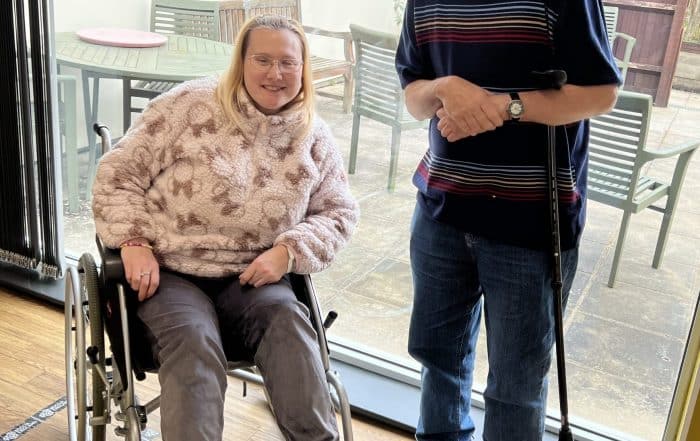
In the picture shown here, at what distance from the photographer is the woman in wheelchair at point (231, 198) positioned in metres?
1.75

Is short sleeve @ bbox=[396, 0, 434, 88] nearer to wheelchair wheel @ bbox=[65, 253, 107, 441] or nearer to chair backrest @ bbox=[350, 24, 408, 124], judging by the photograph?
chair backrest @ bbox=[350, 24, 408, 124]

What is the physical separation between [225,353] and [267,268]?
206mm

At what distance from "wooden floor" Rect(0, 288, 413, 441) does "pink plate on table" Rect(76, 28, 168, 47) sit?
3.17 ft

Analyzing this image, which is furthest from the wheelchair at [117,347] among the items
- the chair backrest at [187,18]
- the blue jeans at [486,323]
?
the chair backrest at [187,18]

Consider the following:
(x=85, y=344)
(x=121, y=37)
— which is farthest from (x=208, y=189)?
(x=121, y=37)

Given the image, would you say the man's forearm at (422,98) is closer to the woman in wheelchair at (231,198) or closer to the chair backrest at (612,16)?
the woman in wheelchair at (231,198)

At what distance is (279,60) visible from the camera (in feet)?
5.87

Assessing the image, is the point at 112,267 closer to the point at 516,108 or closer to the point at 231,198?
the point at 231,198

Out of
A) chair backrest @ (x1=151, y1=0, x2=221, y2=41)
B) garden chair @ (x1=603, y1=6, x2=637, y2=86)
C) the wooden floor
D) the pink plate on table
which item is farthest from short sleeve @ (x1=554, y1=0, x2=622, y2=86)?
the pink plate on table

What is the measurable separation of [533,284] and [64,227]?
2031 mm

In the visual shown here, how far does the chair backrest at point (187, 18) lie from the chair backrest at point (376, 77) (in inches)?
21.1

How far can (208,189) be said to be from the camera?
1769 mm

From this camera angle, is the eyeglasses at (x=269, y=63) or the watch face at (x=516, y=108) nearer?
the watch face at (x=516, y=108)

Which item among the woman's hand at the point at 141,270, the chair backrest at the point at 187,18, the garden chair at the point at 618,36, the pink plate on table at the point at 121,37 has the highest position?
the garden chair at the point at 618,36
